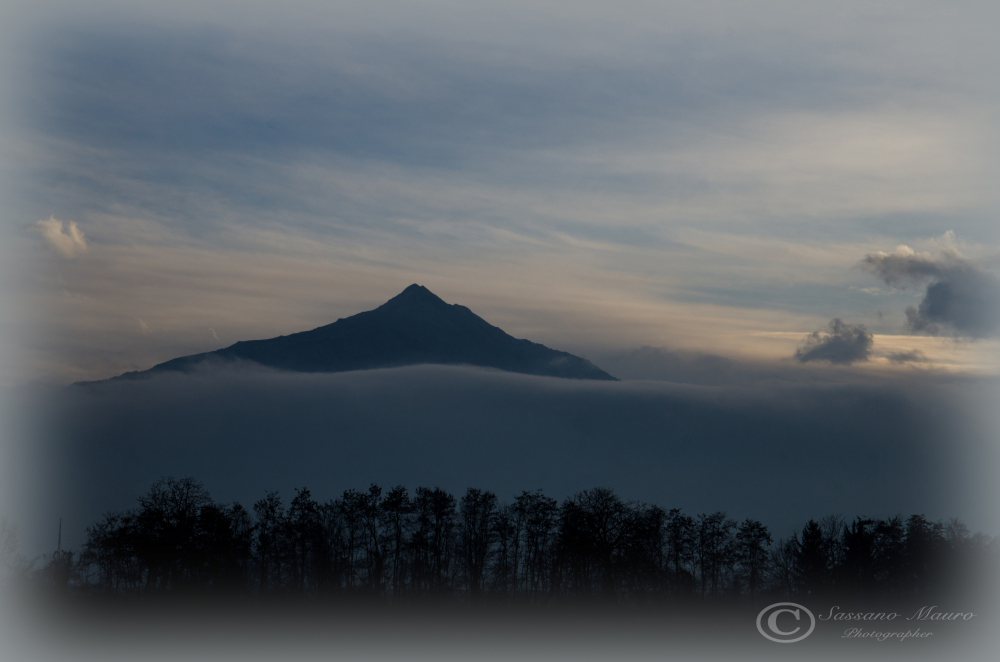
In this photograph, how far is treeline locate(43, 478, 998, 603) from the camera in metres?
76.0

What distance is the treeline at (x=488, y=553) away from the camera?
7600cm

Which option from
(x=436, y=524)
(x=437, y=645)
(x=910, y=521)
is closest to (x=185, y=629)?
(x=437, y=645)

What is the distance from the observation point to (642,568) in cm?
7531

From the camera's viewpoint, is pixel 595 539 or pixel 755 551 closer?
pixel 595 539

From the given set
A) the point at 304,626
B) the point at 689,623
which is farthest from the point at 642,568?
the point at 304,626

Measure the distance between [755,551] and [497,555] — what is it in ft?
137

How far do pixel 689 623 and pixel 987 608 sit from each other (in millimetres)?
23916

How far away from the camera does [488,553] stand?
114812 mm

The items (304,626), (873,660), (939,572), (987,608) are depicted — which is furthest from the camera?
(939,572)

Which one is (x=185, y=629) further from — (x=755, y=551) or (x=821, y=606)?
(x=755, y=551)

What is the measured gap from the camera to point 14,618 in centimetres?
6050

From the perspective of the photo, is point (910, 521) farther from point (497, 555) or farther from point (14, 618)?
point (14, 618)

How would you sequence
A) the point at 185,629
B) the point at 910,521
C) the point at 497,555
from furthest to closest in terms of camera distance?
the point at 497,555 → the point at 910,521 → the point at 185,629

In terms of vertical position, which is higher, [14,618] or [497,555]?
[14,618]
